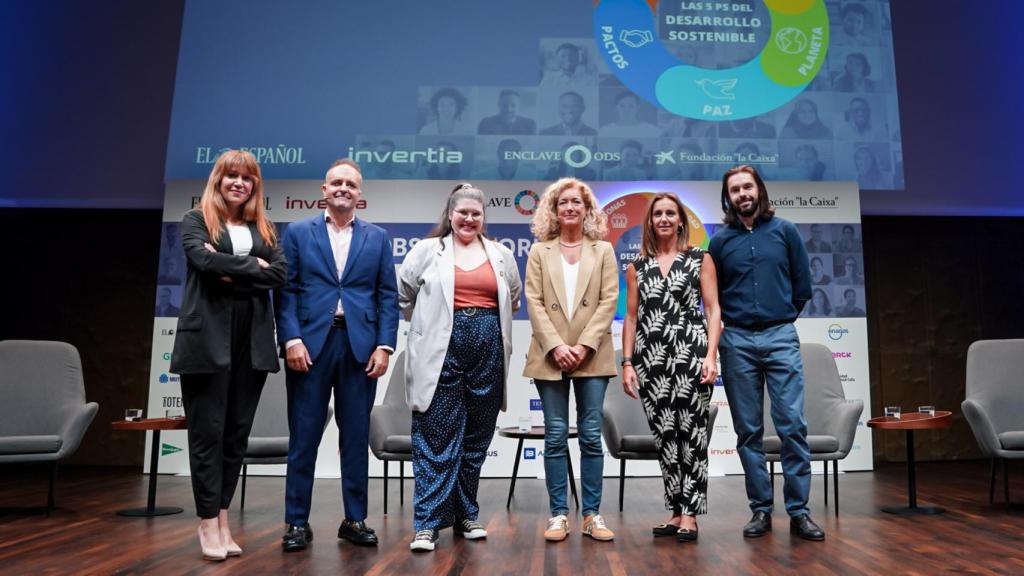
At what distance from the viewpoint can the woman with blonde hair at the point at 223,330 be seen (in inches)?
94.9

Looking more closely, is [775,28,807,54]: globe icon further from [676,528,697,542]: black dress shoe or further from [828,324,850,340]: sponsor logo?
[676,528,697,542]: black dress shoe

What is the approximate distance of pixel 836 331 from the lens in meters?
5.64

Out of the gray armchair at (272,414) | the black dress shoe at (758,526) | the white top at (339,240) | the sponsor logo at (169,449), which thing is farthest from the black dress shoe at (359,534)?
the sponsor logo at (169,449)

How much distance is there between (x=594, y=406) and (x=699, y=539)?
679 mm

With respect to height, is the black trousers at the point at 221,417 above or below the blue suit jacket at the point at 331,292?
below

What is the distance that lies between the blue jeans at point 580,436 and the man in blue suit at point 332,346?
0.68m

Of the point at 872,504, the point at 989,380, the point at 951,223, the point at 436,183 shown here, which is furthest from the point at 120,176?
the point at 951,223

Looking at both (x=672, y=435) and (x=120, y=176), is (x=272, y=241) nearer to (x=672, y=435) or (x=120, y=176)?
(x=672, y=435)

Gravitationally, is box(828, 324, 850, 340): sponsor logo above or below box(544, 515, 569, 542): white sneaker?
above

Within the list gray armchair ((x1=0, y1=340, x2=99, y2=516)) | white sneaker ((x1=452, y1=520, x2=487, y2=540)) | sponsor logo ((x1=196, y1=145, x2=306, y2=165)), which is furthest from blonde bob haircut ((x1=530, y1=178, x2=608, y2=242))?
sponsor logo ((x1=196, y1=145, x2=306, y2=165))

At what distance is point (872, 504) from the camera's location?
12.8 ft

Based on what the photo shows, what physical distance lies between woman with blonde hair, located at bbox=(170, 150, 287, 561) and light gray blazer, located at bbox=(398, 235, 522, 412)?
503 mm

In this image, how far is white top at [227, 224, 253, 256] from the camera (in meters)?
2.57

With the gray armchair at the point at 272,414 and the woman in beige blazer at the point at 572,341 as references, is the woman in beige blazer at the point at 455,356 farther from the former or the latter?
the gray armchair at the point at 272,414
